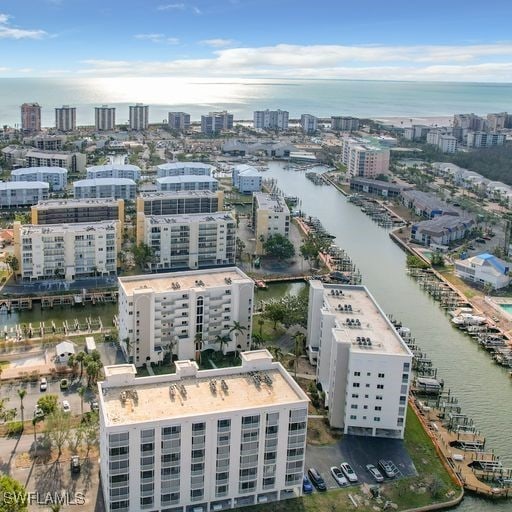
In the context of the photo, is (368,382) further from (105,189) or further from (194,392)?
(105,189)

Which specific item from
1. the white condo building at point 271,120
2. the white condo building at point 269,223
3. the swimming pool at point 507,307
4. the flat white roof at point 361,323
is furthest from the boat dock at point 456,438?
the white condo building at point 271,120

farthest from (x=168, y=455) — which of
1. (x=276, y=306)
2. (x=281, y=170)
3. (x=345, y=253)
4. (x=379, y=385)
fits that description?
(x=281, y=170)

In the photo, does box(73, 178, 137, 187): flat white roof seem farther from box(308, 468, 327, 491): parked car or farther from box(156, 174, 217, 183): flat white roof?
box(308, 468, 327, 491): parked car

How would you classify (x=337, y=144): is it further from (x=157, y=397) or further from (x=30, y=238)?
(x=157, y=397)

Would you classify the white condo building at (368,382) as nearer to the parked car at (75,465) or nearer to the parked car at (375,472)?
the parked car at (375,472)

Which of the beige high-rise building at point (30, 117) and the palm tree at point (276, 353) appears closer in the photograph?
the palm tree at point (276, 353)
